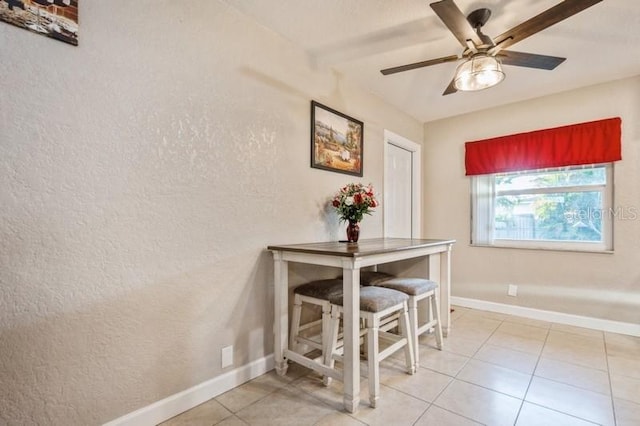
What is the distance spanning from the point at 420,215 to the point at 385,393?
99.7 inches

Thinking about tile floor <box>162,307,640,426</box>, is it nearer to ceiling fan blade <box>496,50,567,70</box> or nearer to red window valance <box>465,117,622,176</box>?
red window valance <box>465,117,622,176</box>

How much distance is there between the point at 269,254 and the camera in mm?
2006

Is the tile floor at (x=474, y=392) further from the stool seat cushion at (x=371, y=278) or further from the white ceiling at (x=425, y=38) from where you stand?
the white ceiling at (x=425, y=38)

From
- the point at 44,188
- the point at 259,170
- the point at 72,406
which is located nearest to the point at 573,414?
the point at 259,170

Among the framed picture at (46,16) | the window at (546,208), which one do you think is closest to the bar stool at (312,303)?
the framed picture at (46,16)

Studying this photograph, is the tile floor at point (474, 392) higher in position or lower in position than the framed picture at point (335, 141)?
lower

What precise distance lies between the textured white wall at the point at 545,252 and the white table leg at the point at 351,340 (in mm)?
2511

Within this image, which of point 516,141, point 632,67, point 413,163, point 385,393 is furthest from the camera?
point 413,163

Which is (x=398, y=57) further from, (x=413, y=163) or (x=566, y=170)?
(x=566, y=170)

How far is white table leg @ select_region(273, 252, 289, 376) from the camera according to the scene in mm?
1923

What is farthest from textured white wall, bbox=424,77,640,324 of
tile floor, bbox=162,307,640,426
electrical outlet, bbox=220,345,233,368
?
electrical outlet, bbox=220,345,233,368

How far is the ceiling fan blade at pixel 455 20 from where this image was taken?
4.60 feet

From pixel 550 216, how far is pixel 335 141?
2.41 metres

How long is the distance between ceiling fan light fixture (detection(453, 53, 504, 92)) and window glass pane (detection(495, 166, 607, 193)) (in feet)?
5.81
